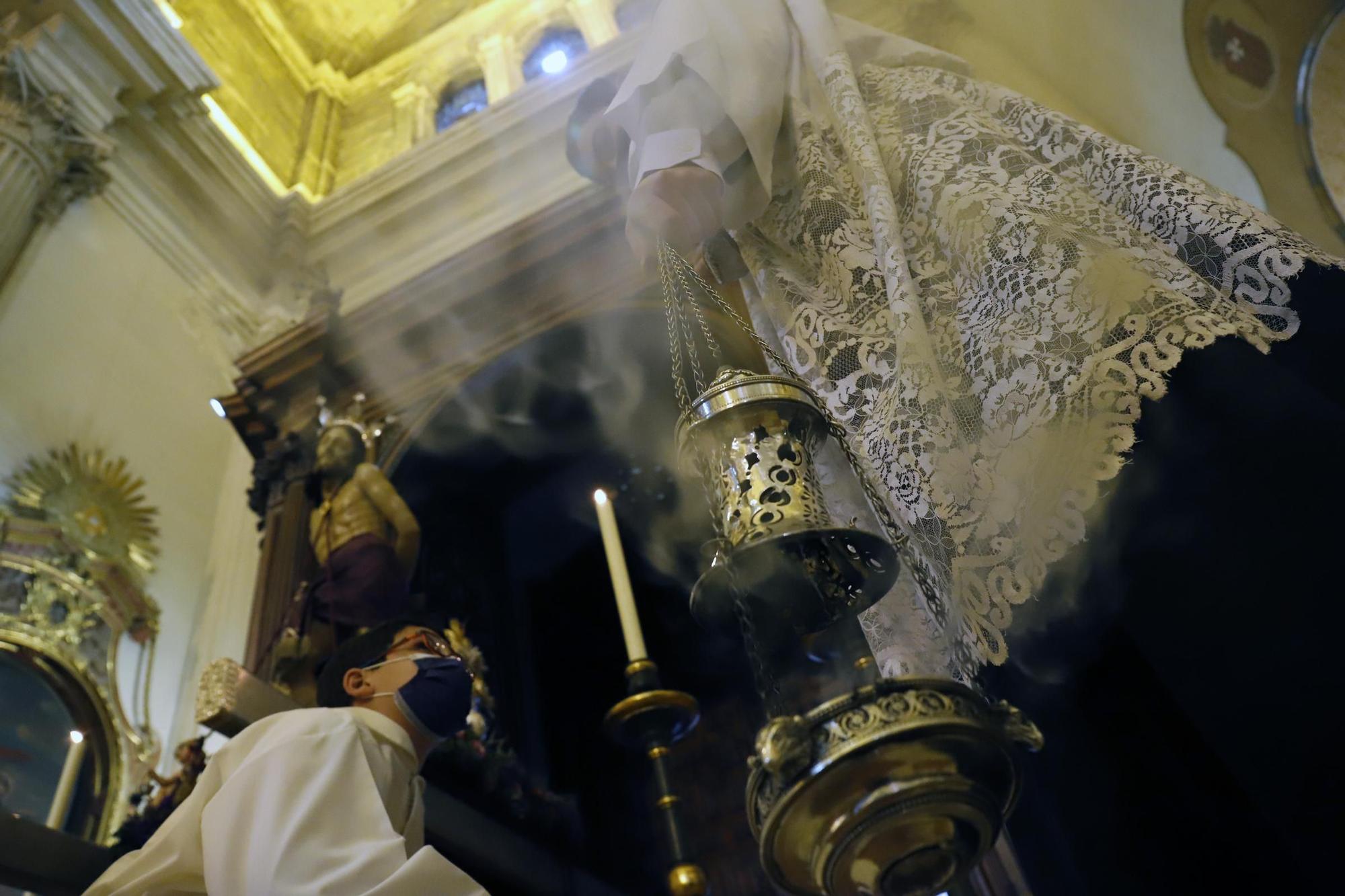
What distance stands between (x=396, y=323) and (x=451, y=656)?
1.93 meters

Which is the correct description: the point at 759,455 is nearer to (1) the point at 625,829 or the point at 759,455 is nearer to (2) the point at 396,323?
(1) the point at 625,829

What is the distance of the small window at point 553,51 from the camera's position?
6.52 meters

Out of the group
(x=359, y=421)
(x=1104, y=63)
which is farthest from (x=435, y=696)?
(x=1104, y=63)

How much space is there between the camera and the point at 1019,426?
3.93ft

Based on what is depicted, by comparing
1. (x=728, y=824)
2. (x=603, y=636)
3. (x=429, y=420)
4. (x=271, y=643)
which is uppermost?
(x=429, y=420)

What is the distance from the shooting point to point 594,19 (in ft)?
21.3

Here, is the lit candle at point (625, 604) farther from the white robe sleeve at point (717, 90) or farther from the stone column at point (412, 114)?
the stone column at point (412, 114)

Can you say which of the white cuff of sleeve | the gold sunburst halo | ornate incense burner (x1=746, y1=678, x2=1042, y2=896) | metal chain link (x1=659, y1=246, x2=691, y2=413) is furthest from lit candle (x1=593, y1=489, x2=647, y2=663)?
the gold sunburst halo

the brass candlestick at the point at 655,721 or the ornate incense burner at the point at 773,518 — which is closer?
the ornate incense burner at the point at 773,518

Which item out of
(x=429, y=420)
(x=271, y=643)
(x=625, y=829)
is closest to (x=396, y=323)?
(x=429, y=420)

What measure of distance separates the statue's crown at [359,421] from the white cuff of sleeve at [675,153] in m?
1.75

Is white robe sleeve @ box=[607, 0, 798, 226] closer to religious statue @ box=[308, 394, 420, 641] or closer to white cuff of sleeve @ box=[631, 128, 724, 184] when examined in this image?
white cuff of sleeve @ box=[631, 128, 724, 184]

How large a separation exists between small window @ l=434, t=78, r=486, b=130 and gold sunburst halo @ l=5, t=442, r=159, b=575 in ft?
11.4

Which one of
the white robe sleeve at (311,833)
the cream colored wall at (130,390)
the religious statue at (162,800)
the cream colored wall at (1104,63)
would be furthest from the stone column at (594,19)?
the white robe sleeve at (311,833)
